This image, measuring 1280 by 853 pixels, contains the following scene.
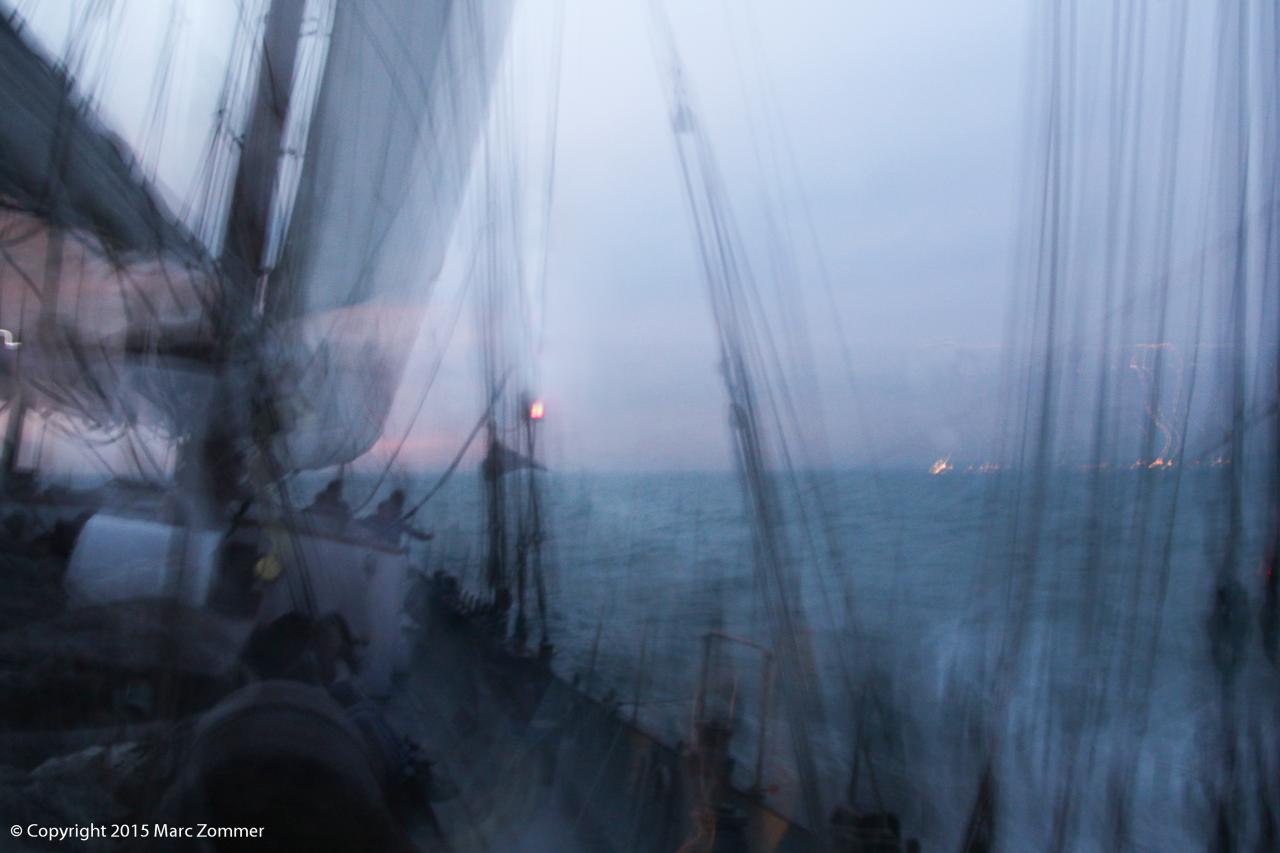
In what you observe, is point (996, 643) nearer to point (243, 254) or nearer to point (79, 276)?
point (243, 254)

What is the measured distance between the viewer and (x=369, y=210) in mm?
2543

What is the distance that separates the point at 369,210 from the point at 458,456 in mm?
860

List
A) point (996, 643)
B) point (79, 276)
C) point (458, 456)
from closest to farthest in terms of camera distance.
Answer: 1. point (996, 643)
2. point (458, 456)
3. point (79, 276)

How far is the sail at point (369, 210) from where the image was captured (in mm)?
2215

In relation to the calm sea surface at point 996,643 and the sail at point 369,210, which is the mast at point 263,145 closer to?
the sail at point 369,210

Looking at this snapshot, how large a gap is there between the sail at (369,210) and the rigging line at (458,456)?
22 centimetres

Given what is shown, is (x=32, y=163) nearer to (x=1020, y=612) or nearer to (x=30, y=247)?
(x=30, y=247)

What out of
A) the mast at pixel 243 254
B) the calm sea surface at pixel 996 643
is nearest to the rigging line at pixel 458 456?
the mast at pixel 243 254

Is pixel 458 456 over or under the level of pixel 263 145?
under

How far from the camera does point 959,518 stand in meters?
1.68

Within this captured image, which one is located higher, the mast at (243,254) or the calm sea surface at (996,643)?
the mast at (243,254)

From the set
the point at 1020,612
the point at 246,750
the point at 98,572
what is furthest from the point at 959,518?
the point at 98,572

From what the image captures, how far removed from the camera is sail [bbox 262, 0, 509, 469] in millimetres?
2215

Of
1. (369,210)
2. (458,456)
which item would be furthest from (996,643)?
(369,210)
